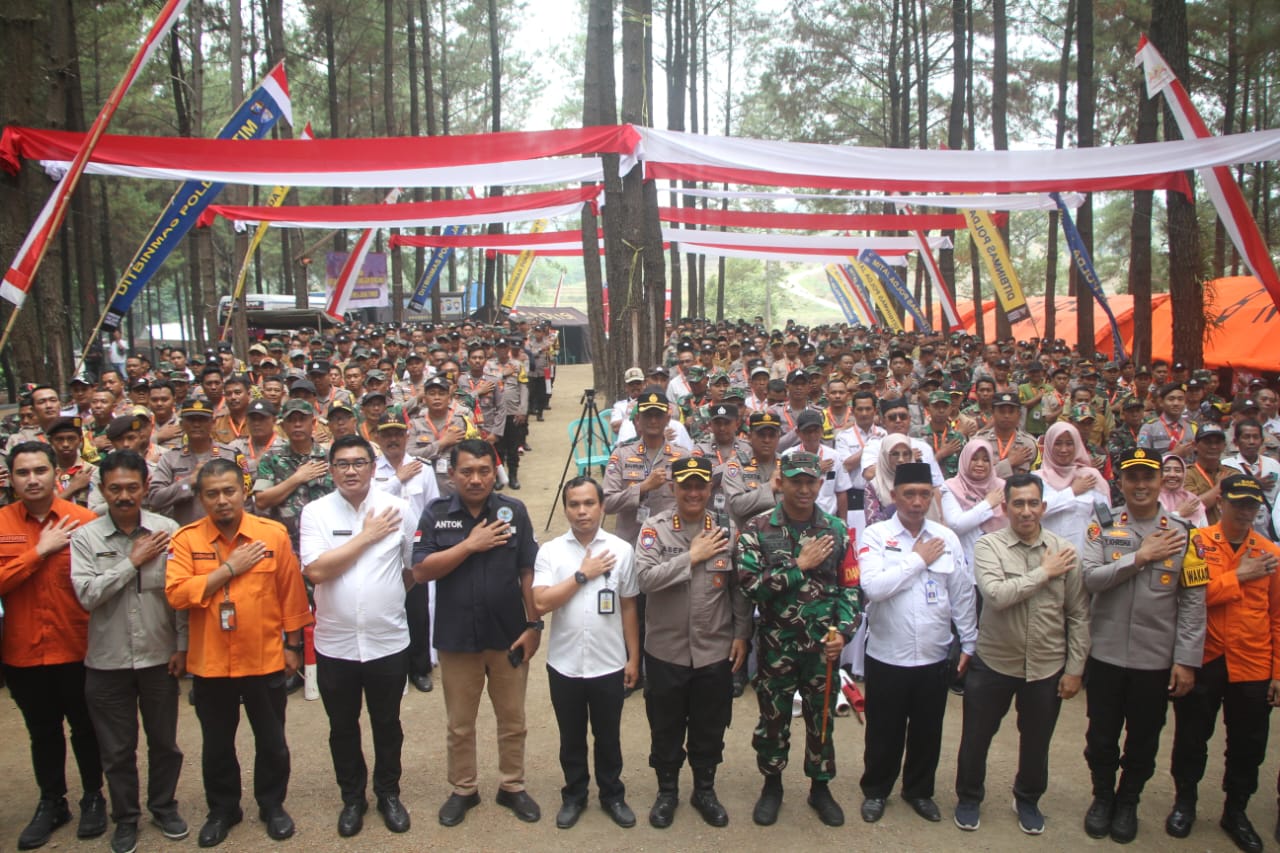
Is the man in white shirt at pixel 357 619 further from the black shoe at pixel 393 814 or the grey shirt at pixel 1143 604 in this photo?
the grey shirt at pixel 1143 604

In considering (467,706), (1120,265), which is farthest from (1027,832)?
(1120,265)

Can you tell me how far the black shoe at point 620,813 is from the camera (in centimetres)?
413

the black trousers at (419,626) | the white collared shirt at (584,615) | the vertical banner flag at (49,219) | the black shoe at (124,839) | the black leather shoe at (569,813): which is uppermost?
the vertical banner flag at (49,219)

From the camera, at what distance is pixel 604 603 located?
4.07m

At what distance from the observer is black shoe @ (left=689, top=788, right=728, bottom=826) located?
4.17 m

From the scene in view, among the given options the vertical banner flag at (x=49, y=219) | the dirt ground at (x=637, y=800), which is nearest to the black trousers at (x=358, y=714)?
the dirt ground at (x=637, y=800)

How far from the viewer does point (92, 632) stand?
3850 millimetres

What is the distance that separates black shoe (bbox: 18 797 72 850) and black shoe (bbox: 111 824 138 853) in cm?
35

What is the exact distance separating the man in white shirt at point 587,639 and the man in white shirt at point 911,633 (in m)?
1.19

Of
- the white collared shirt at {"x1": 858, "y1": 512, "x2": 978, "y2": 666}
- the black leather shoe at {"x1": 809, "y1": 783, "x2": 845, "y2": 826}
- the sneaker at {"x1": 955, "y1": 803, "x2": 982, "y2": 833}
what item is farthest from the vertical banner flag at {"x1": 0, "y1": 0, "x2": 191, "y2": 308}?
the sneaker at {"x1": 955, "y1": 803, "x2": 982, "y2": 833}

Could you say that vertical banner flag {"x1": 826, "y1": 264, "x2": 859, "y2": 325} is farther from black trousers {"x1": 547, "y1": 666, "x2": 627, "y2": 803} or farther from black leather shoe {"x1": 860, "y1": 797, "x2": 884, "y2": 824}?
black trousers {"x1": 547, "y1": 666, "x2": 627, "y2": 803}

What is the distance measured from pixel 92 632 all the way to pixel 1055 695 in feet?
14.5

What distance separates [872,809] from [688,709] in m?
1.03

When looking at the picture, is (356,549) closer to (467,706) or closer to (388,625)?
(388,625)
